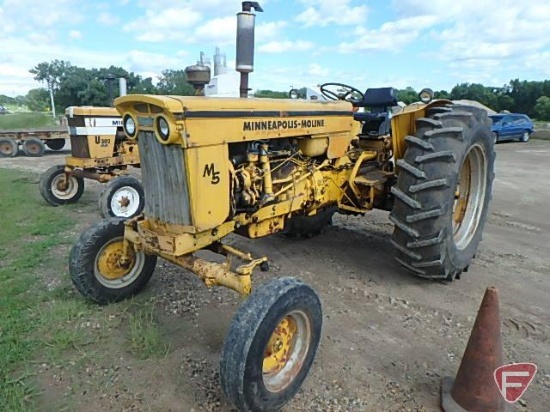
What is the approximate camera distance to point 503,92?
27359 millimetres

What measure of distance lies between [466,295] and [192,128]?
2.60 metres

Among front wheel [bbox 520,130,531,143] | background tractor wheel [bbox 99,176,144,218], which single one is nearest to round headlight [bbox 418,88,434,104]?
background tractor wheel [bbox 99,176,144,218]

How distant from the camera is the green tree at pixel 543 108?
83.4 ft

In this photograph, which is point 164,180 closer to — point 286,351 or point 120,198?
point 286,351

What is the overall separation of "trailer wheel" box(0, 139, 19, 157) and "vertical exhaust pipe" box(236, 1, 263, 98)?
12.2 m

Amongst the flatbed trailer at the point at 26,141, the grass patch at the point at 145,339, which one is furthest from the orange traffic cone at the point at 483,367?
the flatbed trailer at the point at 26,141

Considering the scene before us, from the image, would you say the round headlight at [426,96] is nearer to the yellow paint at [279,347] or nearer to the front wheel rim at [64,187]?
the yellow paint at [279,347]

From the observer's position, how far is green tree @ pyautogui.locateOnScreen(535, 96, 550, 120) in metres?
25.4

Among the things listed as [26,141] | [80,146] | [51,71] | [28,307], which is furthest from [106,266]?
[51,71]

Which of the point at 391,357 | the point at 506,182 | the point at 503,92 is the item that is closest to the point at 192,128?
the point at 391,357

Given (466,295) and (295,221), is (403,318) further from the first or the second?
(295,221)

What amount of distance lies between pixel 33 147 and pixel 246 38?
40.0 feet

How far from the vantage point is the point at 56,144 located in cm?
1462

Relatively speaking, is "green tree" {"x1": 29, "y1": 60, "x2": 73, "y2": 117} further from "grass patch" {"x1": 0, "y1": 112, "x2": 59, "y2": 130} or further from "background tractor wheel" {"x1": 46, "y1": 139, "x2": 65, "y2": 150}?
"background tractor wheel" {"x1": 46, "y1": 139, "x2": 65, "y2": 150}
